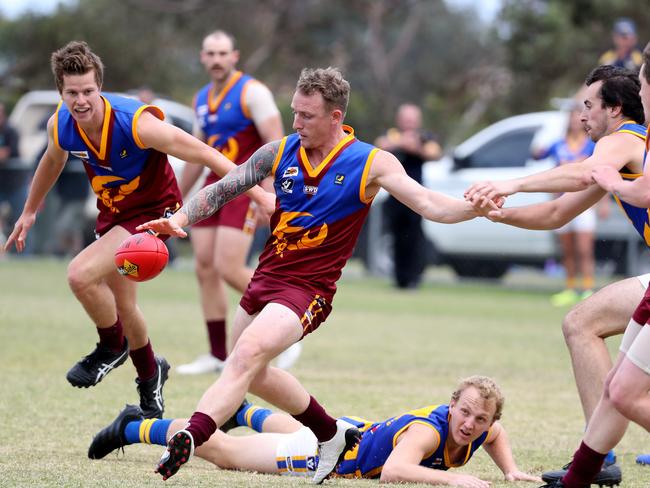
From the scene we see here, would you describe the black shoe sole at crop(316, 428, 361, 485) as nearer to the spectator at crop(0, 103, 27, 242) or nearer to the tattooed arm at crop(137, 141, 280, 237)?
the tattooed arm at crop(137, 141, 280, 237)

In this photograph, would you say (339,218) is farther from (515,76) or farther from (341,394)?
(515,76)

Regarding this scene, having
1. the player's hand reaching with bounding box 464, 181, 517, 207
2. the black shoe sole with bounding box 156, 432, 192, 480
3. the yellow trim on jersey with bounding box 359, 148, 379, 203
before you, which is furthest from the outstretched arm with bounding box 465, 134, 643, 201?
the black shoe sole with bounding box 156, 432, 192, 480

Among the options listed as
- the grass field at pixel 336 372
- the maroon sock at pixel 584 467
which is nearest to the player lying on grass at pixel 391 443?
the grass field at pixel 336 372

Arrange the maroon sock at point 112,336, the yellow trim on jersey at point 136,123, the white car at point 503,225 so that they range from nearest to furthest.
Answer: the yellow trim on jersey at point 136,123 → the maroon sock at point 112,336 → the white car at point 503,225

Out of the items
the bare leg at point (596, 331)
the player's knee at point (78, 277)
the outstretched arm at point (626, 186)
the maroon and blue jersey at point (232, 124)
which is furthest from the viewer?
the maroon and blue jersey at point (232, 124)

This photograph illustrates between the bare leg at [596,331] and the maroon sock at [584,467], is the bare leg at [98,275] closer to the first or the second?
the bare leg at [596,331]

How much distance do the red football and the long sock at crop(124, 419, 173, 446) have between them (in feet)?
2.87

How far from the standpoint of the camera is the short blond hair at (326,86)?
18.7ft

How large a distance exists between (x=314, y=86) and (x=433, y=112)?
3447 centimetres

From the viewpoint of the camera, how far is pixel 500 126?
19.3 metres

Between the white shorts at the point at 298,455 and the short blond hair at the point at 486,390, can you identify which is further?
the white shorts at the point at 298,455

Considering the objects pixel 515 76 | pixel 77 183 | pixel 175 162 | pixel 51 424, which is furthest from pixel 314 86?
pixel 515 76

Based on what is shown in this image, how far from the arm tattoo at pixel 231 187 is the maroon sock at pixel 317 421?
3.48 ft

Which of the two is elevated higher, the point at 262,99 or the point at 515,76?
the point at 515,76
